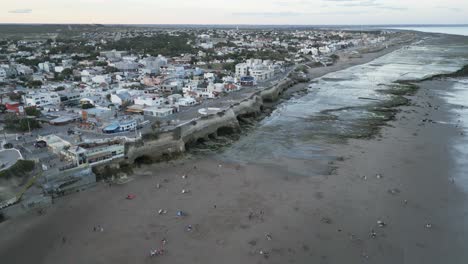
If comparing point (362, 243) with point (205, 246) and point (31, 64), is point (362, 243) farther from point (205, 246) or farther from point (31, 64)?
point (31, 64)

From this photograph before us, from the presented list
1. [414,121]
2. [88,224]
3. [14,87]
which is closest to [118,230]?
[88,224]

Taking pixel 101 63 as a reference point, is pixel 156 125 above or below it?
below

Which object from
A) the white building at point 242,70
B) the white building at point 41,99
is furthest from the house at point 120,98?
the white building at point 242,70

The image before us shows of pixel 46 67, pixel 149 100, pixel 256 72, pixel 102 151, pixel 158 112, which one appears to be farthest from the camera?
pixel 46 67

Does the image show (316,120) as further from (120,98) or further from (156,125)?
(120,98)

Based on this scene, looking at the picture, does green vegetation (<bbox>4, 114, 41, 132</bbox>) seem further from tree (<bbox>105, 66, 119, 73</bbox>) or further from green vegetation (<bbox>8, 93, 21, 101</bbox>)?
tree (<bbox>105, 66, 119, 73</bbox>)

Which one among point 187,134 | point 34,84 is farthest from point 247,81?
point 34,84

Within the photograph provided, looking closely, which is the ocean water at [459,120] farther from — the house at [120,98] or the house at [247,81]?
the house at [120,98]
